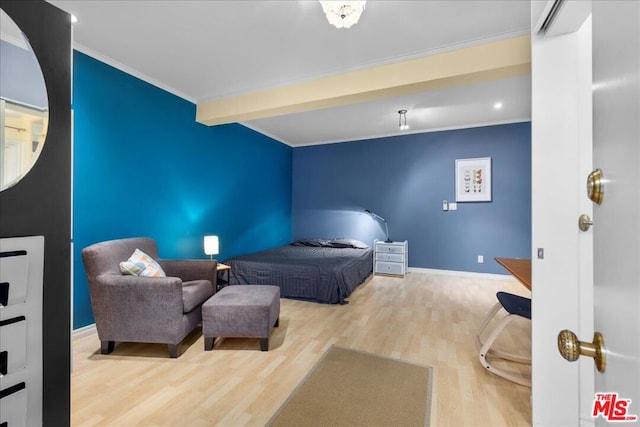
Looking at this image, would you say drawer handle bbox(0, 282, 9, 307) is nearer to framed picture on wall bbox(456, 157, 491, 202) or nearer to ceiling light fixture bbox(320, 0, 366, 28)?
ceiling light fixture bbox(320, 0, 366, 28)

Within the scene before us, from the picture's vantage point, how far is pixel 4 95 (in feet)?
2.21

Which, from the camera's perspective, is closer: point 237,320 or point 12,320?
point 12,320

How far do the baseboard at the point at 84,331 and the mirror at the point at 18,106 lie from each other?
8.05 feet

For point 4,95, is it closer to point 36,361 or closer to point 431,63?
point 36,361

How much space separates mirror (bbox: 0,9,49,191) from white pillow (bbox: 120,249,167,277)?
1.79m

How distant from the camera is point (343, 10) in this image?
1702mm

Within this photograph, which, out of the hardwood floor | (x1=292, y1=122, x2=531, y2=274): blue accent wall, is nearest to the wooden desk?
the hardwood floor

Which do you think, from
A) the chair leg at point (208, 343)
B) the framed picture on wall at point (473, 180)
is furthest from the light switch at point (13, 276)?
the framed picture on wall at point (473, 180)

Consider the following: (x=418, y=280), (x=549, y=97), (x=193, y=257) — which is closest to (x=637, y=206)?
(x=549, y=97)

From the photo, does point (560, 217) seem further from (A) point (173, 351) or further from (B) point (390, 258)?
(B) point (390, 258)

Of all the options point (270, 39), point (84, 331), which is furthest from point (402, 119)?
point (84, 331)

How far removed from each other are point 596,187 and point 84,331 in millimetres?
3436

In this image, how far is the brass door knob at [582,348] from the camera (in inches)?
19.4

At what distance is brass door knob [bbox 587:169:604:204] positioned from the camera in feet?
1.61
